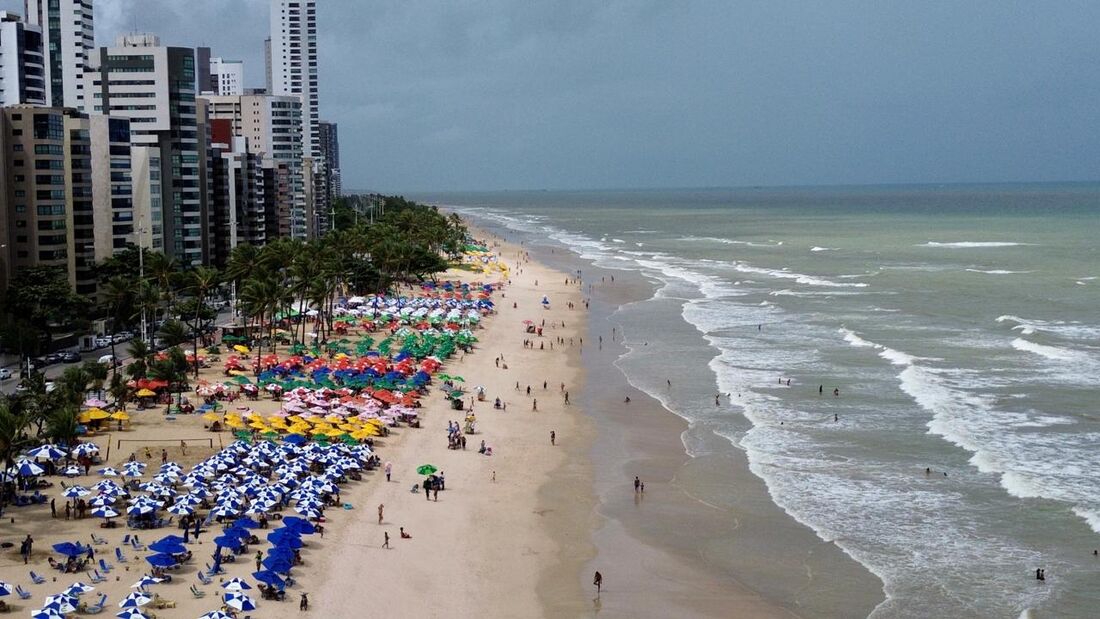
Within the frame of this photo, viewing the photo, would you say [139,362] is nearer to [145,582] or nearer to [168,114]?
[145,582]

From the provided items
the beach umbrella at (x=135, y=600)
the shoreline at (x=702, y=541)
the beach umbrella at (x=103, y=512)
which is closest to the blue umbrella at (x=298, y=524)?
the beach umbrella at (x=103, y=512)

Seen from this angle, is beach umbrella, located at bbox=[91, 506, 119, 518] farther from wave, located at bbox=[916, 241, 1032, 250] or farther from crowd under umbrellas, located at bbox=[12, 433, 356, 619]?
wave, located at bbox=[916, 241, 1032, 250]

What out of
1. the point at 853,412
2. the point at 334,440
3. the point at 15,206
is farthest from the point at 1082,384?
the point at 15,206

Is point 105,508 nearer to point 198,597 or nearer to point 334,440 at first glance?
point 198,597

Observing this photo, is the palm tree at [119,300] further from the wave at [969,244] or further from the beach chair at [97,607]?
the wave at [969,244]

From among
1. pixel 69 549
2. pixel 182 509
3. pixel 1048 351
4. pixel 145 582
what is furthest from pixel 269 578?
pixel 1048 351

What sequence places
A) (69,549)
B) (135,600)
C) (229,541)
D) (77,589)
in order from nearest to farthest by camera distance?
(135,600) < (77,589) < (69,549) < (229,541)
